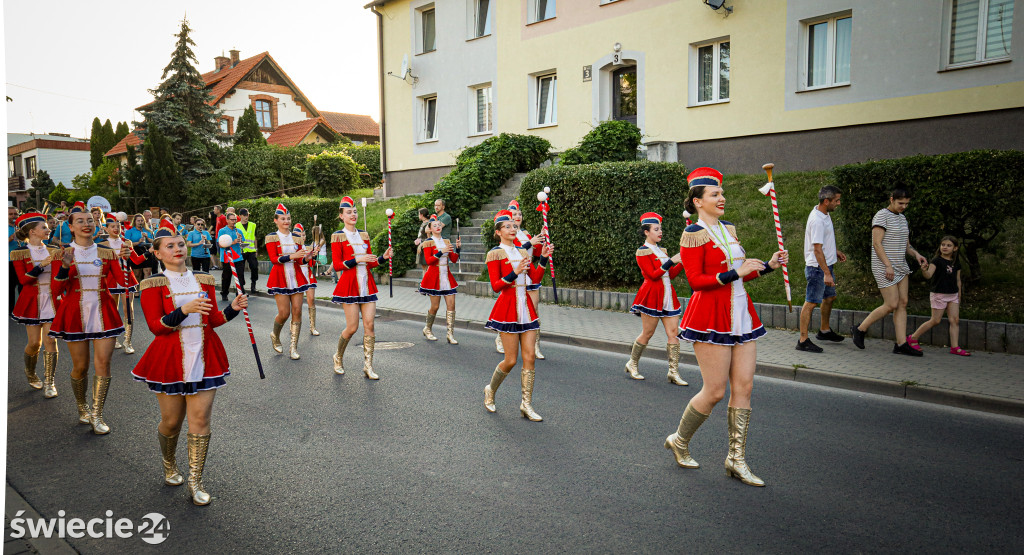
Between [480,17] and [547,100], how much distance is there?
4177mm

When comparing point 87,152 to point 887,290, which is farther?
point 87,152

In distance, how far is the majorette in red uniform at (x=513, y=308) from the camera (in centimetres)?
600

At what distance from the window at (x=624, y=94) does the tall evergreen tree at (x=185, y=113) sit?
22.0 metres

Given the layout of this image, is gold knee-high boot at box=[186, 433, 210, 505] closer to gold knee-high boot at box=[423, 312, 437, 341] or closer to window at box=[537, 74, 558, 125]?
gold knee-high boot at box=[423, 312, 437, 341]

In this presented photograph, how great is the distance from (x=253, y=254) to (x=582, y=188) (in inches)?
345

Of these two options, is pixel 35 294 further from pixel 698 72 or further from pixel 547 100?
pixel 547 100

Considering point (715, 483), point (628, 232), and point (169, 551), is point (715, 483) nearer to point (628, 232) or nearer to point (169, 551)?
point (169, 551)

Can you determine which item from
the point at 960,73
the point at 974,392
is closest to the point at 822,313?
the point at 974,392

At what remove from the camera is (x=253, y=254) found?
54.1 feet

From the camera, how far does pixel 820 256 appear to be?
26.4 feet

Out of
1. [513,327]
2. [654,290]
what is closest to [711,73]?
[654,290]

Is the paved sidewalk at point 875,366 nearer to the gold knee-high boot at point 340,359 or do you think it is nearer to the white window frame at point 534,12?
the gold knee-high boot at point 340,359

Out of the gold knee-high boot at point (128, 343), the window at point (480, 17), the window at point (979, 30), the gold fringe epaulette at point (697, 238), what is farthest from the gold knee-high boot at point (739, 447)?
the window at point (480, 17)

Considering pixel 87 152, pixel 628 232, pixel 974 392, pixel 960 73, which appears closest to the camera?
pixel 974 392
